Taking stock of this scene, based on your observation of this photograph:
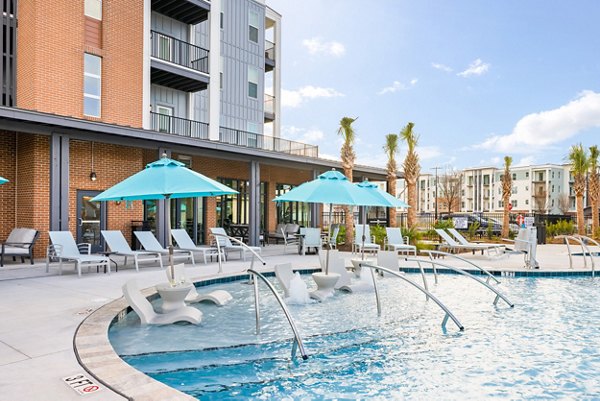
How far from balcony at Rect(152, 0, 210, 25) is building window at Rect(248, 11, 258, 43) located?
6.17 meters

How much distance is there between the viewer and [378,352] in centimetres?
509

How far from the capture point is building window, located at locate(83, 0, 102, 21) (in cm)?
1478

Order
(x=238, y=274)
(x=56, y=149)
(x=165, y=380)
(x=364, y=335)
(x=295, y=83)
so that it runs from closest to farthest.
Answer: (x=165, y=380), (x=364, y=335), (x=238, y=274), (x=56, y=149), (x=295, y=83)

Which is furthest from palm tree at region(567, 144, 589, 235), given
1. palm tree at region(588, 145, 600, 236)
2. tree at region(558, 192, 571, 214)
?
tree at region(558, 192, 571, 214)

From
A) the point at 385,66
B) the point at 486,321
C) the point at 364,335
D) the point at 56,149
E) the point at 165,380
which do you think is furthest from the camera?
the point at 385,66

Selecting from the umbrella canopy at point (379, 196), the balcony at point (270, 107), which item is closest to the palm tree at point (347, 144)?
the umbrella canopy at point (379, 196)

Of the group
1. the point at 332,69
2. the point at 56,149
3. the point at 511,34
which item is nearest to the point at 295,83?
the point at 332,69

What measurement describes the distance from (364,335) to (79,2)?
14031 millimetres

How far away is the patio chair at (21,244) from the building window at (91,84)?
4.90 meters

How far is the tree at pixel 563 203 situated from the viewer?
65.8 meters

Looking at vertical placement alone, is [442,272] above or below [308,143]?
below

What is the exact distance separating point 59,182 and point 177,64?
7.52 meters

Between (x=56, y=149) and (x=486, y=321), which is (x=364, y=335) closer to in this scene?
(x=486, y=321)

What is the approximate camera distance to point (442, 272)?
11.8 metres
